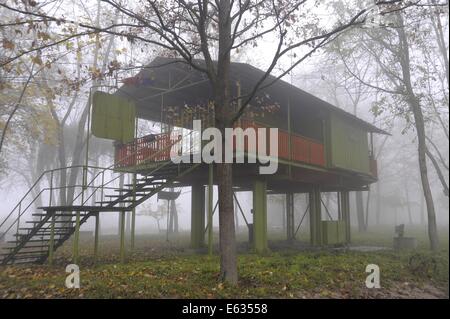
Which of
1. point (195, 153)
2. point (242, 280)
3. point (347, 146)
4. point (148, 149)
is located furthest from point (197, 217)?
point (242, 280)

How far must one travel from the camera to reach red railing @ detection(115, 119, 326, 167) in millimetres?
14633

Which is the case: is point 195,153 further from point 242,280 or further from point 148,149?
point 242,280

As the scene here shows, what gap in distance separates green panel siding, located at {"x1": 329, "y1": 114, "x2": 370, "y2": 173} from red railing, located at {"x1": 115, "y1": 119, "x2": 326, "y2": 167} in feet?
5.84

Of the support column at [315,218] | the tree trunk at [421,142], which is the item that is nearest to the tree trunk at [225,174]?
the tree trunk at [421,142]

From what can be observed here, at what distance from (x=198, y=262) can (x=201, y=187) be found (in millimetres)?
6798

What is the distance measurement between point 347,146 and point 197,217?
8362 mm

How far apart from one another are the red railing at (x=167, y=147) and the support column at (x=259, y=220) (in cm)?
178

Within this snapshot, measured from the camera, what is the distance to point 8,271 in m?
10.8

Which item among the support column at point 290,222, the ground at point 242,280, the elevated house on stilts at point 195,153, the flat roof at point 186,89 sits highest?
the flat roof at point 186,89

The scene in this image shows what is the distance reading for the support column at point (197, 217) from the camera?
17.6 m

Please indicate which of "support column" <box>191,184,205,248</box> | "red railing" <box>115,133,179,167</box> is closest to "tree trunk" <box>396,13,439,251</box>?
"support column" <box>191,184,205,248</box>

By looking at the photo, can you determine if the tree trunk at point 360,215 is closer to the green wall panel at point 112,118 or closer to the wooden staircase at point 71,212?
the wooden staircase at point 71,212
